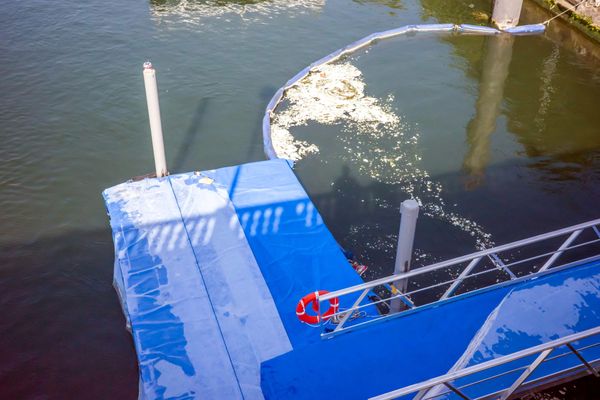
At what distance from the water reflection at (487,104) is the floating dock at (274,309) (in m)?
6.39

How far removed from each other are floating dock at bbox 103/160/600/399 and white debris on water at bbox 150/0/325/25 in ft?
43.0

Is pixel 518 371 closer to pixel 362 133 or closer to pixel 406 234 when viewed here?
pixel 406 234

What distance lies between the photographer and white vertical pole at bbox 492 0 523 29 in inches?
894

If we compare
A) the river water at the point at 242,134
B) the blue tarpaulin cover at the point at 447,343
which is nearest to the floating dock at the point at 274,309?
the blue tarpaulin cover at the point at 447,343

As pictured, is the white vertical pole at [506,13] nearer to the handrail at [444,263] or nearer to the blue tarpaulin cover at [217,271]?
the blue tarpaulin cover at [217,271]

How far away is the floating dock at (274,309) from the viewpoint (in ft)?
22.3

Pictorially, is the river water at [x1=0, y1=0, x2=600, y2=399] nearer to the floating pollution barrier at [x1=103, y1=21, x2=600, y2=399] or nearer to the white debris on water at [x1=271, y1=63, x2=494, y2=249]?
the white debris on water at [x1=271, y1=63, x2=494, y2=249]

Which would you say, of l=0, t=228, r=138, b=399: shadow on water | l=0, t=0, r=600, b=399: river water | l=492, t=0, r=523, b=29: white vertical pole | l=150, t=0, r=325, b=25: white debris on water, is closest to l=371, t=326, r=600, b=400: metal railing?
l=0, t=0, r=600, b=399: river water

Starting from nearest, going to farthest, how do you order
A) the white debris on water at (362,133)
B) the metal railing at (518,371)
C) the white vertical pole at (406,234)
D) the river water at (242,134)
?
the metal railing at (518,371) < the white vertical pole at (406,234) < the river water at (242,134) < the white debris on water at (362,133)

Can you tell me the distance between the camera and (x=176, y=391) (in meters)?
7.95

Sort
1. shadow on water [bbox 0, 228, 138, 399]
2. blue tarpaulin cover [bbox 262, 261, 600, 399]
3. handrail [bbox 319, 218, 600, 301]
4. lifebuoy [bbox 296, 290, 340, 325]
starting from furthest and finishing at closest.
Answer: shadow on water [bbox 0, 228, 138, 399] → lifebuoy [bbox 296, 290, 340, 325] → handrail [bbox 319, 218, 600, 301] → blue tarpaulin cover [bbox 262, 261, 600, 399]

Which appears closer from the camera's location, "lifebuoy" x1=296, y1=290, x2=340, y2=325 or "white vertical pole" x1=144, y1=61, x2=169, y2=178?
"lifebuoy" x1=296, y1=290, x2=340, y2=325

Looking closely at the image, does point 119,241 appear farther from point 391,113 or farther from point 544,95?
point 544,95

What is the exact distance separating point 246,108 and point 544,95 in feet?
33.9
